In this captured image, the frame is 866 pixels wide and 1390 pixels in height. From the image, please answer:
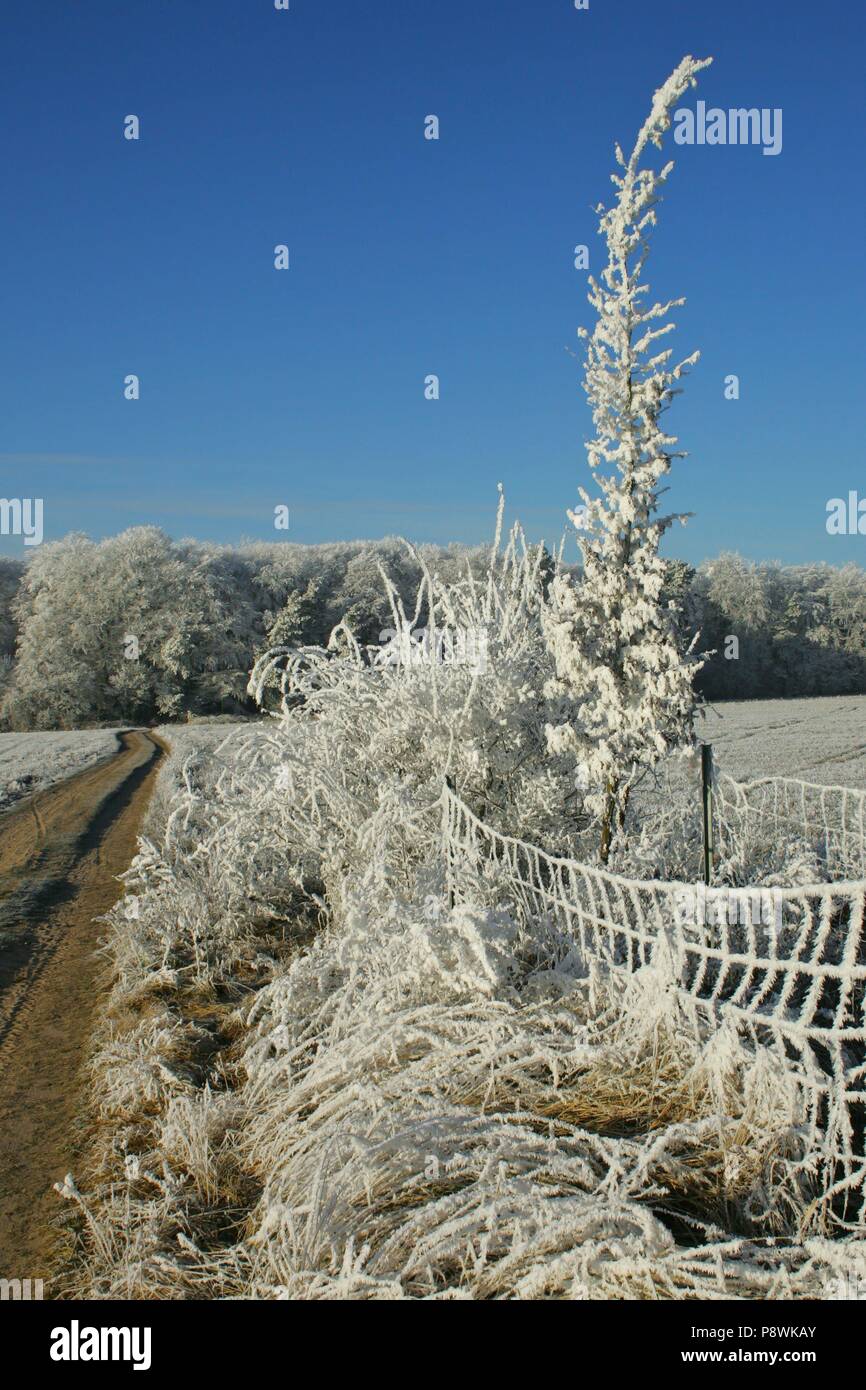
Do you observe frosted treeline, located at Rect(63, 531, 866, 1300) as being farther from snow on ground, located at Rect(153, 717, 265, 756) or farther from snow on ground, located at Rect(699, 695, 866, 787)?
snow on ground, located at Rect(153, 717, 265, 756)

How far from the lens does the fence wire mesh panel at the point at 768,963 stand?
9.46ft

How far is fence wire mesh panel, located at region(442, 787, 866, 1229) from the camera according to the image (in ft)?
9.46

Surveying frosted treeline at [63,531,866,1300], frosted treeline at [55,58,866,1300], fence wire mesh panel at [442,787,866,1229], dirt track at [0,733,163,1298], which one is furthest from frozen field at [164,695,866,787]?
fence wire mesh panel at [442,787,866,1229]

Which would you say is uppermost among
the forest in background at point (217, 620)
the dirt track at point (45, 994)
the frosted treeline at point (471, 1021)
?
the forest in background at point (217, 620)

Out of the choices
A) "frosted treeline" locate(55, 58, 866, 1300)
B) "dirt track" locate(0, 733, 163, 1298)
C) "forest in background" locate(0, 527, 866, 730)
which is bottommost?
"dirt track" locate(0, 733, 163, 1298)

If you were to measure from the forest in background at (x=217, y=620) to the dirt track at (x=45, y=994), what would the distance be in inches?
952

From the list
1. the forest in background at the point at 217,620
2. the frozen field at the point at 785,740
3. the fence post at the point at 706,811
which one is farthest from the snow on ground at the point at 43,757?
the fence post at the point at 706,811

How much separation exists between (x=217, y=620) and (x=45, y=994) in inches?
1609

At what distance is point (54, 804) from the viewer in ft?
45.3

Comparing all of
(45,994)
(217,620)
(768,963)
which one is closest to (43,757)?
(45,994)

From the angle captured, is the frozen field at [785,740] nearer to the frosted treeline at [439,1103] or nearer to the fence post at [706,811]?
the frosted treeline at [439,1103]

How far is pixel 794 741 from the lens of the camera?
24.5 meters

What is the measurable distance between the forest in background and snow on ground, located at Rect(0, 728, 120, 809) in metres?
9.85
